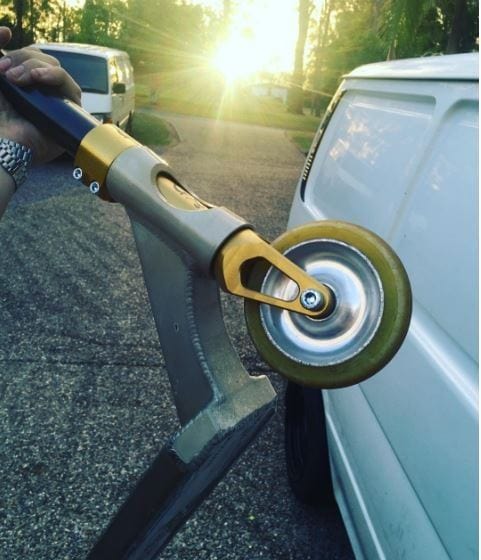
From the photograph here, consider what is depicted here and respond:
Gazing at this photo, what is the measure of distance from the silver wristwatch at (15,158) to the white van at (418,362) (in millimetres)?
1188

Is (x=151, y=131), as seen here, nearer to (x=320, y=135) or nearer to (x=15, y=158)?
(x=320, y=135)

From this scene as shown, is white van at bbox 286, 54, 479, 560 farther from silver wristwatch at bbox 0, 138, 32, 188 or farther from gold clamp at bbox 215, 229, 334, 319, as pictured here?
silver wristwatch at bbox 0, 138, 32, 188

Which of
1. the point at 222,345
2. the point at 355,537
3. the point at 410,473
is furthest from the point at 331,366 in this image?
the point at 355,537

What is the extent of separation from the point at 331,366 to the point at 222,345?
0.27m

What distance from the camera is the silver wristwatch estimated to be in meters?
1.19

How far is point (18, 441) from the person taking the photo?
3.27 m

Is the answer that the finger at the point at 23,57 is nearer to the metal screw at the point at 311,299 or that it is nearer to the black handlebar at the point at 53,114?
the black handlebar at the point at 53,114

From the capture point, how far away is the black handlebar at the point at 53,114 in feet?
3.61

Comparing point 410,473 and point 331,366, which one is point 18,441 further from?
point 331,366

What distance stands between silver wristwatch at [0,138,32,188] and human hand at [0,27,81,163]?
0.01m

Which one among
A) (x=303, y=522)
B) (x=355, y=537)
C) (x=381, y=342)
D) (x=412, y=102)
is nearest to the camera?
(x=381, y=342)

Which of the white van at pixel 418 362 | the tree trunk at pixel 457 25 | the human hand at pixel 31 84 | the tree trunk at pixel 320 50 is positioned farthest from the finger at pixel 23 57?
the tree trunk at pixel 320 50

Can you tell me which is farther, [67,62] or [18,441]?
[67,62]

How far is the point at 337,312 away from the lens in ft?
2.99
